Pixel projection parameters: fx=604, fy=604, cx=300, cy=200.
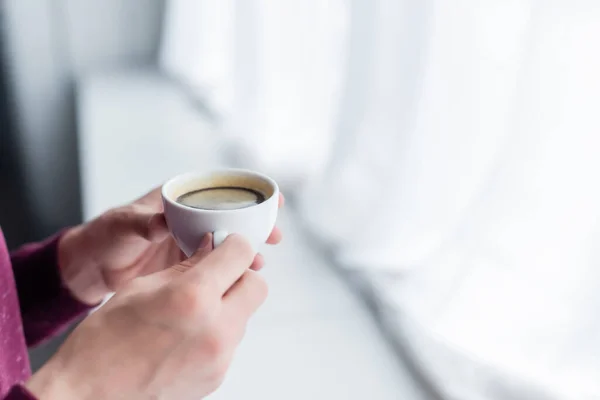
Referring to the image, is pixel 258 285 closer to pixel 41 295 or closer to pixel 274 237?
pixel 274 237

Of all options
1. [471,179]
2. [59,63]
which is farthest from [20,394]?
[59,63]

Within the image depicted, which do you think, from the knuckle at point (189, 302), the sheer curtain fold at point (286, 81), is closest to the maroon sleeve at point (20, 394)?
the knuckle at point (189, 302)

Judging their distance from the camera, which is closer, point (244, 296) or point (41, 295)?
point (244, 296)

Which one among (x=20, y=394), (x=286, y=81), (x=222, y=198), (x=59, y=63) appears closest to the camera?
(x=20, y=394)

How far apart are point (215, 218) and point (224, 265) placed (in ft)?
0.17

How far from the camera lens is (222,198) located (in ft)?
1.93

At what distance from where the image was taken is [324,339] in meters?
0.83

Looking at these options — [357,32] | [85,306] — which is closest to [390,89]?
[357,32]

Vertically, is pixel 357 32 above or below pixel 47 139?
above

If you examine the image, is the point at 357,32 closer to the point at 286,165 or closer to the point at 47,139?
the point at 286,165

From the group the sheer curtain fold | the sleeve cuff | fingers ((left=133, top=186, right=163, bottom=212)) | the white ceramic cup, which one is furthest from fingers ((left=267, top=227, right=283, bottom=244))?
the sheer curtain fold

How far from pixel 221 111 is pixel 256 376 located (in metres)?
1.03

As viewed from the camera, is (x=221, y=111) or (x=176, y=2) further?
(x=176, y=2)

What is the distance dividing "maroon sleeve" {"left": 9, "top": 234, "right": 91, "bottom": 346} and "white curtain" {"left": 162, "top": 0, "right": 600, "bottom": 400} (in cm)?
41
